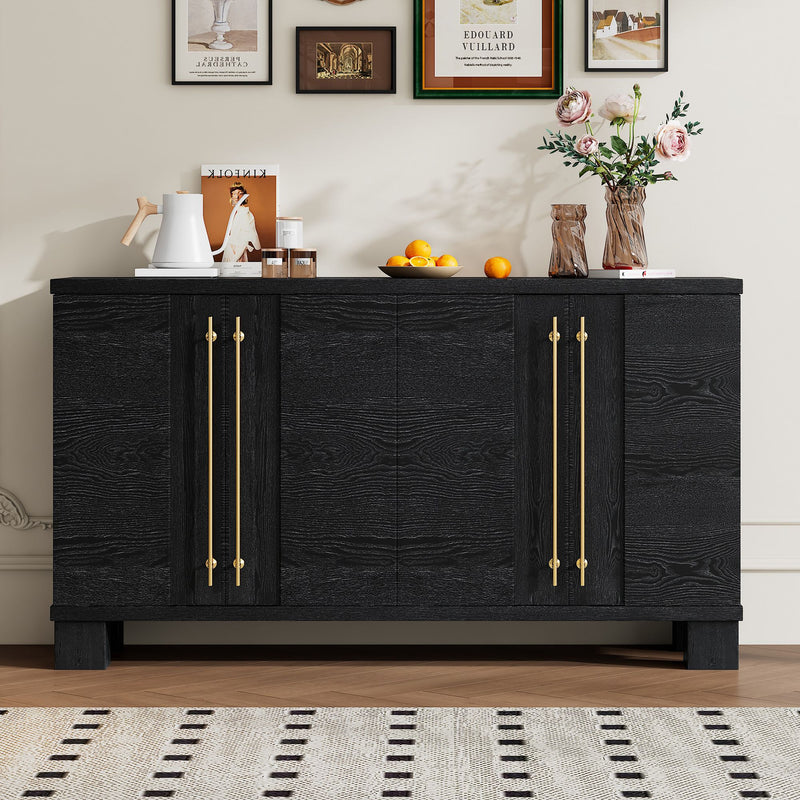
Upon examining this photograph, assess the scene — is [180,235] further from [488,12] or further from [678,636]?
[678,636]

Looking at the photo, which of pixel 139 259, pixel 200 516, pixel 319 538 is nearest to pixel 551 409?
pixel 319 538

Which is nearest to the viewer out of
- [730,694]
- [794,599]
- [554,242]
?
[730,694]

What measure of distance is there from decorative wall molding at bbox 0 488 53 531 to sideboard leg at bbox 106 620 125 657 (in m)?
0.38

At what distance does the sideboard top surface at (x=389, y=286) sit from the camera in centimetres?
286

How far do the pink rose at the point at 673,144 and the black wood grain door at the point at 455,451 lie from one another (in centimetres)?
66

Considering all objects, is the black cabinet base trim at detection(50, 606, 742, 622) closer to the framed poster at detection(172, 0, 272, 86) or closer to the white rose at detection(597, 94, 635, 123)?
the white rose at detection(597, 94, 635, 123)

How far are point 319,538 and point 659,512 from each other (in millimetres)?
958

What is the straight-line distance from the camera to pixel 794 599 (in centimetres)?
329

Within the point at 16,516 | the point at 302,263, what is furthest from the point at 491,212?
the point at 16,516

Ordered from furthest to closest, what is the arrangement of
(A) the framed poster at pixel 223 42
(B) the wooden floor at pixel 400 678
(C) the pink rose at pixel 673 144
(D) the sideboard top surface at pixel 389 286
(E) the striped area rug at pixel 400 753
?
(A) the framed poster at pixel 223 42
(C) the pink rose at pixel 673 144
(D) the sideboard top surface at pixel 389 286
(B) the wooden floor at pixel 400 678
(E) the striped area rug at pixel 400 753

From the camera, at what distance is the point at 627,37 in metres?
3.22

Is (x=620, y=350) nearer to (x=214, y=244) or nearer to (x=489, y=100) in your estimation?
(x=489, y=100)

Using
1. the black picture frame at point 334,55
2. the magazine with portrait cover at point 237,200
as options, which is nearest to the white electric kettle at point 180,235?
the magazine with portrait cover at point 237,200

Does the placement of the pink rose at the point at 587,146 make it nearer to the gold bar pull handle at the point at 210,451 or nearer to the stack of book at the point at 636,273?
the stack of book at the point at 636,273
